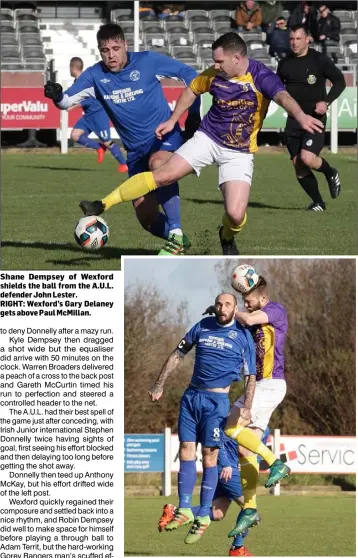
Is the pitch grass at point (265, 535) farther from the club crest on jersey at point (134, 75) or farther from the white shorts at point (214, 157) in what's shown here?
the club crest on jersey at point (134, 75)

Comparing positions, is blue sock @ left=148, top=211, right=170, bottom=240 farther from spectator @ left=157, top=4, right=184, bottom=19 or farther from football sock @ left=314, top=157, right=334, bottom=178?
spectator @ left=157, top=4, right=184, bottom=19

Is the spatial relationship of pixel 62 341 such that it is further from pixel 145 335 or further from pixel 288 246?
pixel 145 335

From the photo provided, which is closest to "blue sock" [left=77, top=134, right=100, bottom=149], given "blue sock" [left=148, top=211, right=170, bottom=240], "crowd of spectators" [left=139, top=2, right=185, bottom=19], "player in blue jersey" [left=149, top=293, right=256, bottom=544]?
"blue sock" [left=148, top=211, right=170, bottom=240]

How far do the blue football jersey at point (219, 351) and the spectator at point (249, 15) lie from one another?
28.1 meters

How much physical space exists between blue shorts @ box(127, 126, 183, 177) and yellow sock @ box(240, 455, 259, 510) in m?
3.35

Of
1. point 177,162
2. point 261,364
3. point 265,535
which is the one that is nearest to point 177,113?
point 177,162

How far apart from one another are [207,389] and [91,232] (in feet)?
7.02

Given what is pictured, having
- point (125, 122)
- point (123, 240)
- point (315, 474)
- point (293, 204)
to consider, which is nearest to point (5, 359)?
point (125, 122)

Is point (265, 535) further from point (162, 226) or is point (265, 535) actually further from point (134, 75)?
point (134, 75)

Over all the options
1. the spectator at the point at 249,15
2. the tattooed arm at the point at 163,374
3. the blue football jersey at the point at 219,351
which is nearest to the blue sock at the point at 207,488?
the blue football jersey at the point at 219,351

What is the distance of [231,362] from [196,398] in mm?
426

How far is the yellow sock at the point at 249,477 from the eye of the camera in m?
10.4

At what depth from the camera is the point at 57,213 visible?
17.1 m

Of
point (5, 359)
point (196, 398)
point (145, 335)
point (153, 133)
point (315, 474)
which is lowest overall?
point (315, 474)
